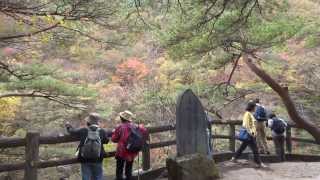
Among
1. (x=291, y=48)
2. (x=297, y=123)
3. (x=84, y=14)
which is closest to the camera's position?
(x=84, y=14)

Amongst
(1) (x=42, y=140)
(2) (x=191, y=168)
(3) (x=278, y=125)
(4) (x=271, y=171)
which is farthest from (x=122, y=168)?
(3) (x=278, y=125)

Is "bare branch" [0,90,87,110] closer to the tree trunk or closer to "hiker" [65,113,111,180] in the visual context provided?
"hiker" [65,113,111,180]

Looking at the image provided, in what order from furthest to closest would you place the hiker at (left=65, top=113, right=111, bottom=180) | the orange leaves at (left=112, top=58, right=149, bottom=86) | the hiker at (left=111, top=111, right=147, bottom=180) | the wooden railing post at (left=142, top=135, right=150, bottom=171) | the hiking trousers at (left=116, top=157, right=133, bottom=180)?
the orange leaves at (left=112, top=58, right=149, bottom=86) → the wooden railing post at (left=142, top=135, right=150, bottom=171) → the hiking trousers at (left=116, top=157, right=133, bottom=180) → the hiker at (left=111, top=111, right=147, bottom=180) → the hiker at (left=65, top=113, right=111, bottom=180)

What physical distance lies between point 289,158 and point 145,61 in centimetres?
1192

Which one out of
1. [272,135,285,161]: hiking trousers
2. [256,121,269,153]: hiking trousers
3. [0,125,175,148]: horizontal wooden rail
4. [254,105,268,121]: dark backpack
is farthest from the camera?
[272,135,285,161]: hiking trousers

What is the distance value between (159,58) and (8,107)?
942 centimetres

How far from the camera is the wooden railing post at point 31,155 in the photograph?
6086 millimetres

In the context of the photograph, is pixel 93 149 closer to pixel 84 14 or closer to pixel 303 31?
pixel 84 14

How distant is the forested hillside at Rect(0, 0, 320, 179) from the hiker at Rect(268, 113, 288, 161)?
1.87 metres

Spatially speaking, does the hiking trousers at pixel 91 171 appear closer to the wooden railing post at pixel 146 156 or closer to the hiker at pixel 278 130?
the wooden railing post at pixel 146 156

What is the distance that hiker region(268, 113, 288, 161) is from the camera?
1086 centimetres

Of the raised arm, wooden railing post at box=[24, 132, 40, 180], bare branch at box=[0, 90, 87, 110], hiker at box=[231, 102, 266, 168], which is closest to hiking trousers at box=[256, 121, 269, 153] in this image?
hiker at box=[231, 102, 266, 168]

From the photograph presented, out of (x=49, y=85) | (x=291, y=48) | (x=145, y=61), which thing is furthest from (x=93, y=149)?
(x=145, y=61)

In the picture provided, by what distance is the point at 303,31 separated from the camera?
11641 mm
